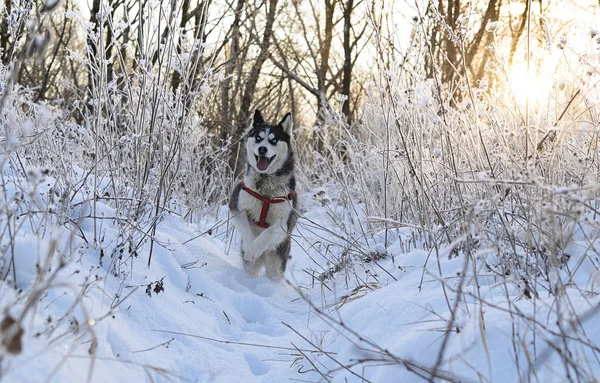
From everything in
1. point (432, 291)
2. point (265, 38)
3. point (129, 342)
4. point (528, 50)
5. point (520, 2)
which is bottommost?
point (129, 342)

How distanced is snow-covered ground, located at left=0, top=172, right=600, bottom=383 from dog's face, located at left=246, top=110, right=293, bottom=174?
1157 mm

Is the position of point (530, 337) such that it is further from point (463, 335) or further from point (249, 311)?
point (249, 311)

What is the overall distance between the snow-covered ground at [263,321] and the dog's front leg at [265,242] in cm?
39

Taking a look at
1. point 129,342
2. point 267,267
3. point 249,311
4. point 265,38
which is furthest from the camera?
point 265,38

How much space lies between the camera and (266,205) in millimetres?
4605

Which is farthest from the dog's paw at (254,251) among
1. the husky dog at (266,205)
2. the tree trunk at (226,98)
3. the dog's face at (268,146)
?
the tree trunk at (226,98)

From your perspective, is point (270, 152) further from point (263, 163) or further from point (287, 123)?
point (287, 123)

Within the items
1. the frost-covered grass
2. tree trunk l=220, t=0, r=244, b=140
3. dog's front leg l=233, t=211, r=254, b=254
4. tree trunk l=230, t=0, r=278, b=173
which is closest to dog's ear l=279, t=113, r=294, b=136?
dog's front leg l=233, t=211, r=254, b=254

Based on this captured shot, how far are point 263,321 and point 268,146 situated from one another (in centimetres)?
197

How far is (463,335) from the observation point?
1.84 meters

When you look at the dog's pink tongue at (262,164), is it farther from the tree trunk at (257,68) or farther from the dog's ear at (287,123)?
the tree trunk at (257,68)

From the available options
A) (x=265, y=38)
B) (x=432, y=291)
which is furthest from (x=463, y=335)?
(x=265, y=38)

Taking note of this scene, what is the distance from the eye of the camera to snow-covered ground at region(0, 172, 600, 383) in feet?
5.00

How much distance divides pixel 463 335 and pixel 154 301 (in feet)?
4.94
